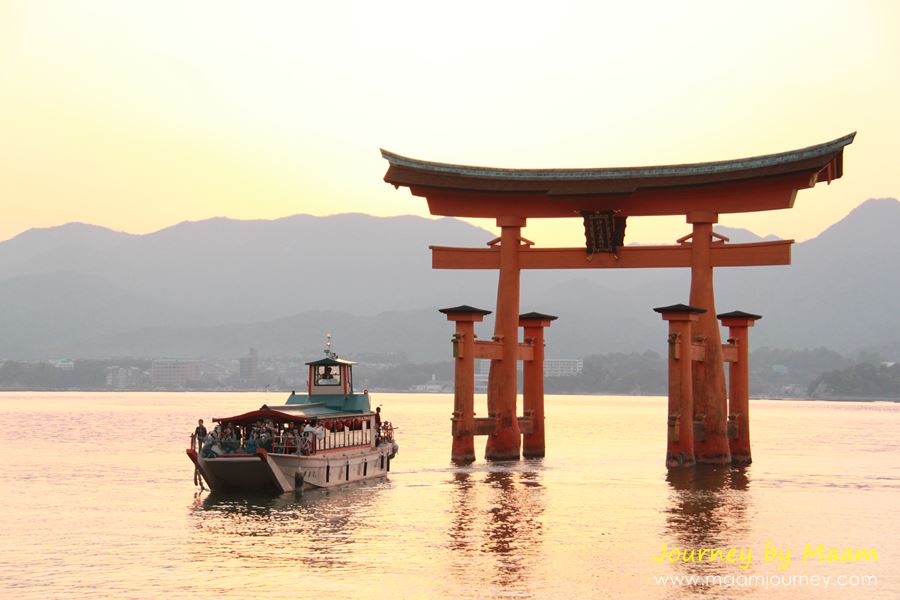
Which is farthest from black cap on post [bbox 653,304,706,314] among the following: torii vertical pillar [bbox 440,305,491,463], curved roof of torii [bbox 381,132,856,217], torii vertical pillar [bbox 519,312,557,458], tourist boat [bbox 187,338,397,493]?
tourist boat [bbox 187,338,397,493]

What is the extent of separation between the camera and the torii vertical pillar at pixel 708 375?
171ft

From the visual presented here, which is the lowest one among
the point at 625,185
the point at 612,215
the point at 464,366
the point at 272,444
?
the point at 272,444

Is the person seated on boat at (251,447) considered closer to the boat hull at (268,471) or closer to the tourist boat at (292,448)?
the tourist boat at (292,448)

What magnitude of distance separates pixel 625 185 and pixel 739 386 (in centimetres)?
1106

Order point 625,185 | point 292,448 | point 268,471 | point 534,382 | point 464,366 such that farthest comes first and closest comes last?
point 534,382 < point 625,185 < point 464,366 < point 292,448 < point 268,471

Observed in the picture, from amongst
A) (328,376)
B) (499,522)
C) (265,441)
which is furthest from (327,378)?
(499,522)

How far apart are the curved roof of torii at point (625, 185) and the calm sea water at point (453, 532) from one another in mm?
11390

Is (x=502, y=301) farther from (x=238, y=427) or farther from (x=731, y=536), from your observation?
(x=731, y=536)

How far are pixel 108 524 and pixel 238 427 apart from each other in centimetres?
623

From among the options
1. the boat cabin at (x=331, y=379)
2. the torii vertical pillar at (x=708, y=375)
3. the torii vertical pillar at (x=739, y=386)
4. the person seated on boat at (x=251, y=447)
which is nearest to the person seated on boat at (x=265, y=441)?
the person seated on boat at (x=251, y=447)

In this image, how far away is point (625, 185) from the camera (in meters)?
52.6

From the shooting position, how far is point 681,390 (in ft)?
162

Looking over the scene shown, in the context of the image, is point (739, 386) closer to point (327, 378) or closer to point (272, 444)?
point (327, 378)

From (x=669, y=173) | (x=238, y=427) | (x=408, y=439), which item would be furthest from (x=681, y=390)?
(x=408, y=439)
